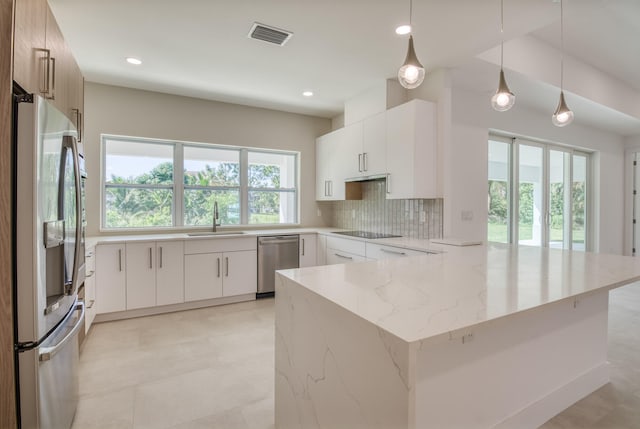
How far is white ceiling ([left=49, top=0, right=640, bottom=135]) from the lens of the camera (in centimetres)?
235

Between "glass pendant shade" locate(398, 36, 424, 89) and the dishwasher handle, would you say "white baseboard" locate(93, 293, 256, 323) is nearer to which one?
the dishwasher handle

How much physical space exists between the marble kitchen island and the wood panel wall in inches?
43.0

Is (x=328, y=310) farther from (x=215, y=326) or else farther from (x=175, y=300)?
(x=175, y=300)

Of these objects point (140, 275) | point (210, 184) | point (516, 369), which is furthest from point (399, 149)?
point (140, 275)

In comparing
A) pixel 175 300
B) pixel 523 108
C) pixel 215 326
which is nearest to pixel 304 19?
pixel 215 326

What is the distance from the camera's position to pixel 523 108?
465cm

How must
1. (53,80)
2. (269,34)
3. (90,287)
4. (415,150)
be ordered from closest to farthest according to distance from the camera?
(53,80) → (269,34) → (90,287) → (415,150)

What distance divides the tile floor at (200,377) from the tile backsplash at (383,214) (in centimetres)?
183

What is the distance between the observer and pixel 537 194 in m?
5.15

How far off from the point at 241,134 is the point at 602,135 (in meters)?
6.50

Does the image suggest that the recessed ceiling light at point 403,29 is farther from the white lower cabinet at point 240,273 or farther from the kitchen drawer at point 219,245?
the white lower cabinet at point 240,273

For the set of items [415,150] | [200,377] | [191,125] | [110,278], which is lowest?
[200,377]

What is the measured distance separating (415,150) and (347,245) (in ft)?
4.46

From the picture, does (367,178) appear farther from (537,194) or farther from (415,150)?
(537,194)
